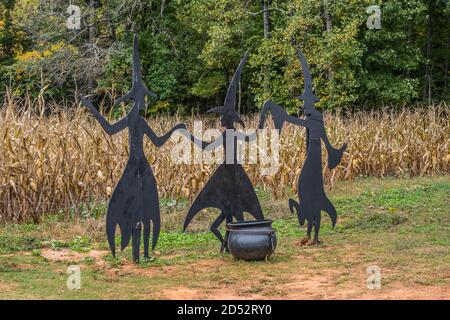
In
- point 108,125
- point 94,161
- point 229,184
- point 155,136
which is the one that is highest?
point 108,125

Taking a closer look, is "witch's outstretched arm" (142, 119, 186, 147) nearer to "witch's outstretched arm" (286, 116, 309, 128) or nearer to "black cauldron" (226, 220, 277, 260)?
"black cauldron" (226, 220, 277, 260)

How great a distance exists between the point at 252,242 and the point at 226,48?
55.3 ft

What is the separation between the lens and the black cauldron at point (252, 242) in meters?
9.26

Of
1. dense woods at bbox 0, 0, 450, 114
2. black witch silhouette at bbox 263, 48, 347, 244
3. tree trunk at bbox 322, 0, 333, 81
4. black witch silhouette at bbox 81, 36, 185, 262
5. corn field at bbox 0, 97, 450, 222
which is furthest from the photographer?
dense woods at bbox 0, 0, 450, 114

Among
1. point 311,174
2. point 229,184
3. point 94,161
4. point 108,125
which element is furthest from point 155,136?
point 94,161

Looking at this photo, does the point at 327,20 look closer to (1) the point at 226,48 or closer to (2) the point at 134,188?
(1) the point at 226,48

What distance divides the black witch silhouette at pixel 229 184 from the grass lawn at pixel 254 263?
66 cm

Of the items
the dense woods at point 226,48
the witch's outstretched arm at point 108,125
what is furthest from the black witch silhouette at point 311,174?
the dense woods at point 226,48

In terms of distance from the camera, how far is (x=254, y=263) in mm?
9320

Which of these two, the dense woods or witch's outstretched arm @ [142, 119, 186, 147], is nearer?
witch's outstretched arm @ [142, 119, 186, 147]

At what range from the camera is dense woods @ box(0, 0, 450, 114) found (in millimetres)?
23500

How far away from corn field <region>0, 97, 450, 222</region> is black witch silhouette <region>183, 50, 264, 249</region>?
3.35 metres

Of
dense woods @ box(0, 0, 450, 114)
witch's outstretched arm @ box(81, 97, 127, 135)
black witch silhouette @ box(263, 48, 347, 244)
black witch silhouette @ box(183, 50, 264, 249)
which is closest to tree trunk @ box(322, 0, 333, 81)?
dense woods @ box(0, 0, 450, 114)

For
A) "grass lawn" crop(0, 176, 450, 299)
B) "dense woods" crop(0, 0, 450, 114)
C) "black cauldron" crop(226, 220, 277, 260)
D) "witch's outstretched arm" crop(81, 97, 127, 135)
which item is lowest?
"grass lawn" crop(0, 176, 450, 299)
